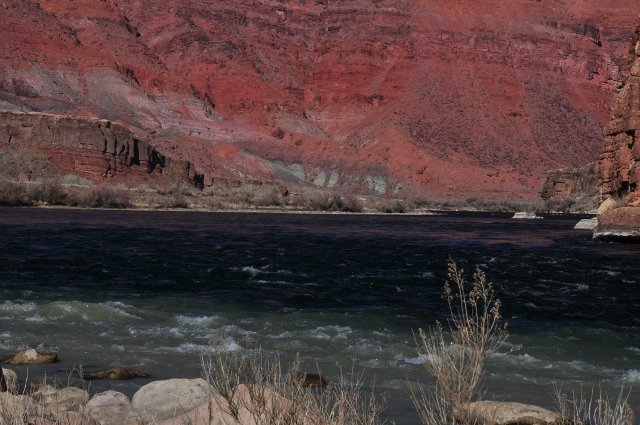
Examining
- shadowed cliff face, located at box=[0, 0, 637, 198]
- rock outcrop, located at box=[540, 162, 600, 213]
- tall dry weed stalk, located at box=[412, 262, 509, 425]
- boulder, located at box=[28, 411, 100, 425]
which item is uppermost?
shadowed cliff face, located at box=[0, 0, 637, 198]

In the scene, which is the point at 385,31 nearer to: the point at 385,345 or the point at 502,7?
the point at 502,7

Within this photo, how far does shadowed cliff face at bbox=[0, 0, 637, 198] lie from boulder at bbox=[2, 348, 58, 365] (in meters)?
99.2

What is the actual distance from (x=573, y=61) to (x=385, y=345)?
6172 inches

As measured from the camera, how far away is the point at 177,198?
262 ft

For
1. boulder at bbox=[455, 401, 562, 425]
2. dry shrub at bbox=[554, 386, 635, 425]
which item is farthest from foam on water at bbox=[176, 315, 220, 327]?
dry shrub at bbox=[554, 386, 635, 425]

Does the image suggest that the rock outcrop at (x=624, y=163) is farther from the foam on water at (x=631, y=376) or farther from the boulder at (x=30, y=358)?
the boulder at (x=30, y=358)

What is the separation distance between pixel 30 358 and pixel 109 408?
3137 millimetres

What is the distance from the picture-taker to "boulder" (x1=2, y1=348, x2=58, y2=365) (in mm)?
9383

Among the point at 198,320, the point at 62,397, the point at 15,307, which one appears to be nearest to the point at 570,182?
the point at 198,320

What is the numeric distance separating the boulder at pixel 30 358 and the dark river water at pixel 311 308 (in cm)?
22

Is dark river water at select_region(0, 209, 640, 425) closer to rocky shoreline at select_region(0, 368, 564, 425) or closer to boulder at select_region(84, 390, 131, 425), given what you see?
rocky shoreline at select_region(0, 368, 564, 425)

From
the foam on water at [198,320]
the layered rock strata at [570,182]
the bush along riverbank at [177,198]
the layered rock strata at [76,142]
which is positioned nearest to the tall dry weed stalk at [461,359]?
the foam on water at [198,320]

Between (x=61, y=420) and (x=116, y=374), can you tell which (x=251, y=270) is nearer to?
(x=116, y=374)

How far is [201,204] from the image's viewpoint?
82.9 metres
